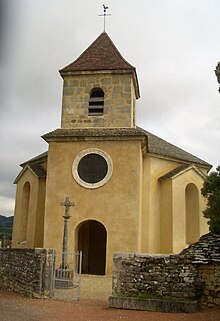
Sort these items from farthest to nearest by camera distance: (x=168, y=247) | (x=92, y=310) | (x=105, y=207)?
(x=168, y=247), (x=105, y=207), (x=92, y=310)

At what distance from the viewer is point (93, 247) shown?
2144cm

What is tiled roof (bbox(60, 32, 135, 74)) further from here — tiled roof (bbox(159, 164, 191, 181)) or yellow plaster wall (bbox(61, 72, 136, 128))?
tiled roof (bbox(159, 164, 191, 181))

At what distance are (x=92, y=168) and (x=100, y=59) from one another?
664 cm

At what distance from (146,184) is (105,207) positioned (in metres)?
3.57

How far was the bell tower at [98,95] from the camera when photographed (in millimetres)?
19734

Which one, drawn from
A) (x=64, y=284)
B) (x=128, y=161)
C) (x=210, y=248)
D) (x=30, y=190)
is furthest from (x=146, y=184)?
(x=210, y=248)

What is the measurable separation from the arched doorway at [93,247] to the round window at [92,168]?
124 inches

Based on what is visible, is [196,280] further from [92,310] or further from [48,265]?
[48,265]

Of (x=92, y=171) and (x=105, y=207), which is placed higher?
(x=92, y=171)

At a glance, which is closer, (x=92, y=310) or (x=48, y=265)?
(x=92, y=310)

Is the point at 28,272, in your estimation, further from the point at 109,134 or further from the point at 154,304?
the point at 109,134

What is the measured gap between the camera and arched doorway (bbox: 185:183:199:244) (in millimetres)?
21080

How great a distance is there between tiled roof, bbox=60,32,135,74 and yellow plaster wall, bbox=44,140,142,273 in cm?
438

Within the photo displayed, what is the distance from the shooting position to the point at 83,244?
21.0 meters
